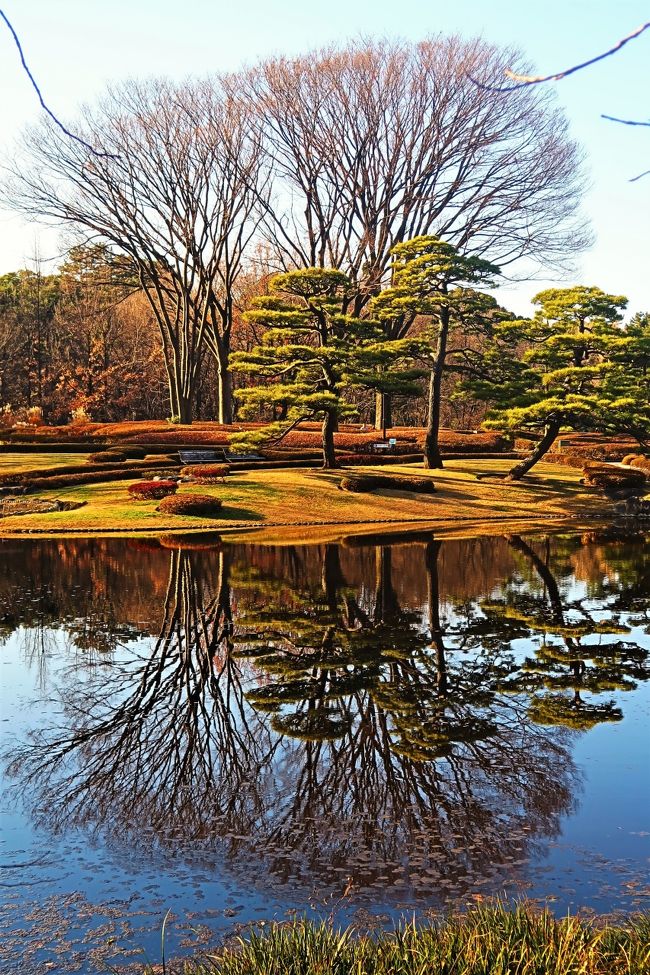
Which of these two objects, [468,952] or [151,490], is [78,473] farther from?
[468,952]

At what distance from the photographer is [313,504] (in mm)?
29156

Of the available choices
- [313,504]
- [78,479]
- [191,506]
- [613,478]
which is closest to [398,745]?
[191,506]

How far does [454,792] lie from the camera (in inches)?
307

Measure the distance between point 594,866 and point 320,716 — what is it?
3.86m

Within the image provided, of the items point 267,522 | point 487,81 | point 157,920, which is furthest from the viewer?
point 487,81

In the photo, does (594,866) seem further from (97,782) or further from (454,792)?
(97,782)

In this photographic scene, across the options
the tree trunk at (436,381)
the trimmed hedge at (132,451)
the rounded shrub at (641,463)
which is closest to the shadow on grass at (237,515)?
the trimmed hedge at (132,451)

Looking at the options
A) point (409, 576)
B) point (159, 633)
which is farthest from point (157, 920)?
point (409, 576)

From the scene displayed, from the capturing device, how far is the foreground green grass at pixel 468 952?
14.4ft

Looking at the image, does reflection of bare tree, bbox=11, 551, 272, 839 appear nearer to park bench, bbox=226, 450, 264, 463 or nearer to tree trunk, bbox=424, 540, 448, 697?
tree trunk, bbox=424, 540, 448, 697

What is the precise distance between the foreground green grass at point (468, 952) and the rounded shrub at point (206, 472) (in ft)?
86.1

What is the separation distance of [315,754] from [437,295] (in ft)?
88.1

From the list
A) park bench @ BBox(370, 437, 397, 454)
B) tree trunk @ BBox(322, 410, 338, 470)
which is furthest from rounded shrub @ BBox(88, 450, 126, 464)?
park bench @ BBox(370, 437, 397, 454)

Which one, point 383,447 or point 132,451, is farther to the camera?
point 383,447
